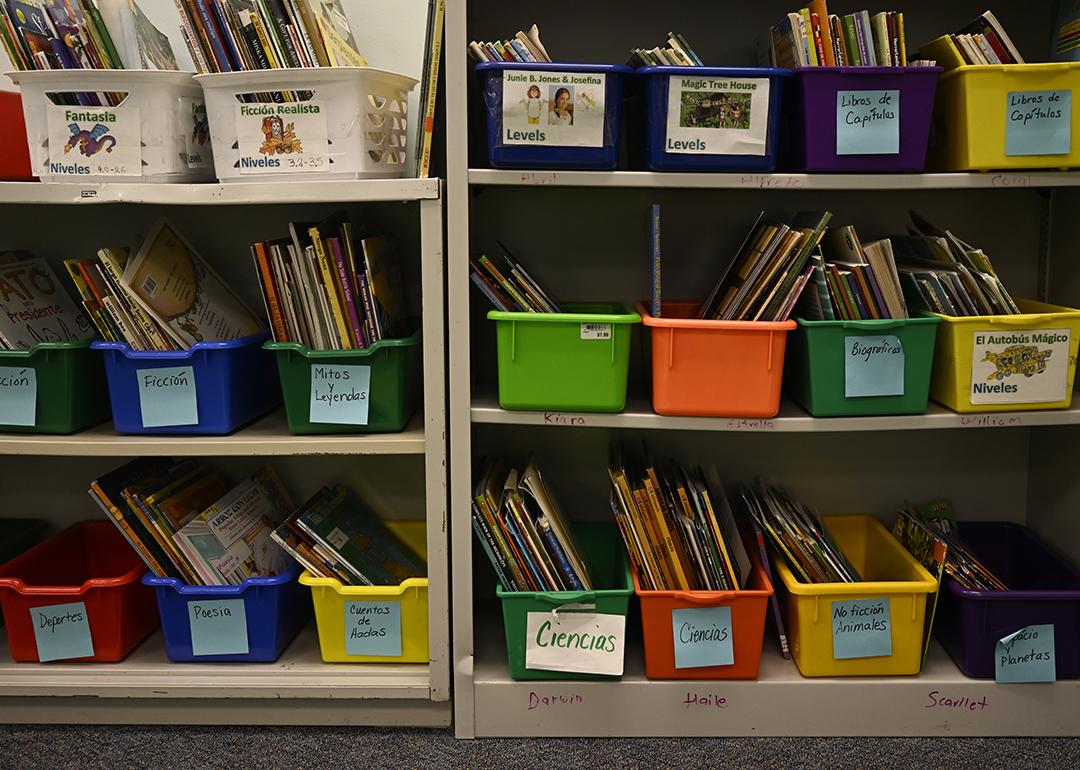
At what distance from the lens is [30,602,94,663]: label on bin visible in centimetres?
170

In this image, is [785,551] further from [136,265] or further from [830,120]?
[136,265]

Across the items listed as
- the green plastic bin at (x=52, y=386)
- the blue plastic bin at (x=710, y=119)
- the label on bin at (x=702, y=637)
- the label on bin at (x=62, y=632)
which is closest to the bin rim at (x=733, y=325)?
the blue plastic bin at (x=710, y=119)

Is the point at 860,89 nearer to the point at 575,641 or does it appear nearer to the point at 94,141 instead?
the point at 575,641

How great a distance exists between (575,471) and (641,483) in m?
0.34

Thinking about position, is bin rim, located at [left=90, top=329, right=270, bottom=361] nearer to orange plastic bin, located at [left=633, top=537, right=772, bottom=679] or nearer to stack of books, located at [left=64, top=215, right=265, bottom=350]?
stack of books, located at [left=64, top=215, right=265, bottom=350]

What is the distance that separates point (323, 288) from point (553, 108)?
1.74ft

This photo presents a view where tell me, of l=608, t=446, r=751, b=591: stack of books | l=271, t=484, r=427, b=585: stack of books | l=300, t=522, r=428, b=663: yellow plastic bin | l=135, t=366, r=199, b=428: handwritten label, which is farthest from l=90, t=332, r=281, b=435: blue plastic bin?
l=608, t=446, r=751, b=591: stack of books

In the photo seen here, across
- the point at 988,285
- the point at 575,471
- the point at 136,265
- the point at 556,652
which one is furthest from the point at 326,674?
the point at 988,285

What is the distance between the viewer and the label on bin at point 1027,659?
165cm

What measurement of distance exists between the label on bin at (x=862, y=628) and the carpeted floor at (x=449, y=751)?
173 millimetres

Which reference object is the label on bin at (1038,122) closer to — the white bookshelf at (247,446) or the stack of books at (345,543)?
the white bookshelf at (247,446)

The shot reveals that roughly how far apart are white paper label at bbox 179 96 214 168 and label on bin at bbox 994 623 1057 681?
5.76 feet

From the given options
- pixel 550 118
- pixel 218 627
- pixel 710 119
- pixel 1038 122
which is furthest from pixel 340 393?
pixel 1038 122

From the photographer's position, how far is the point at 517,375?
5.22 ft
